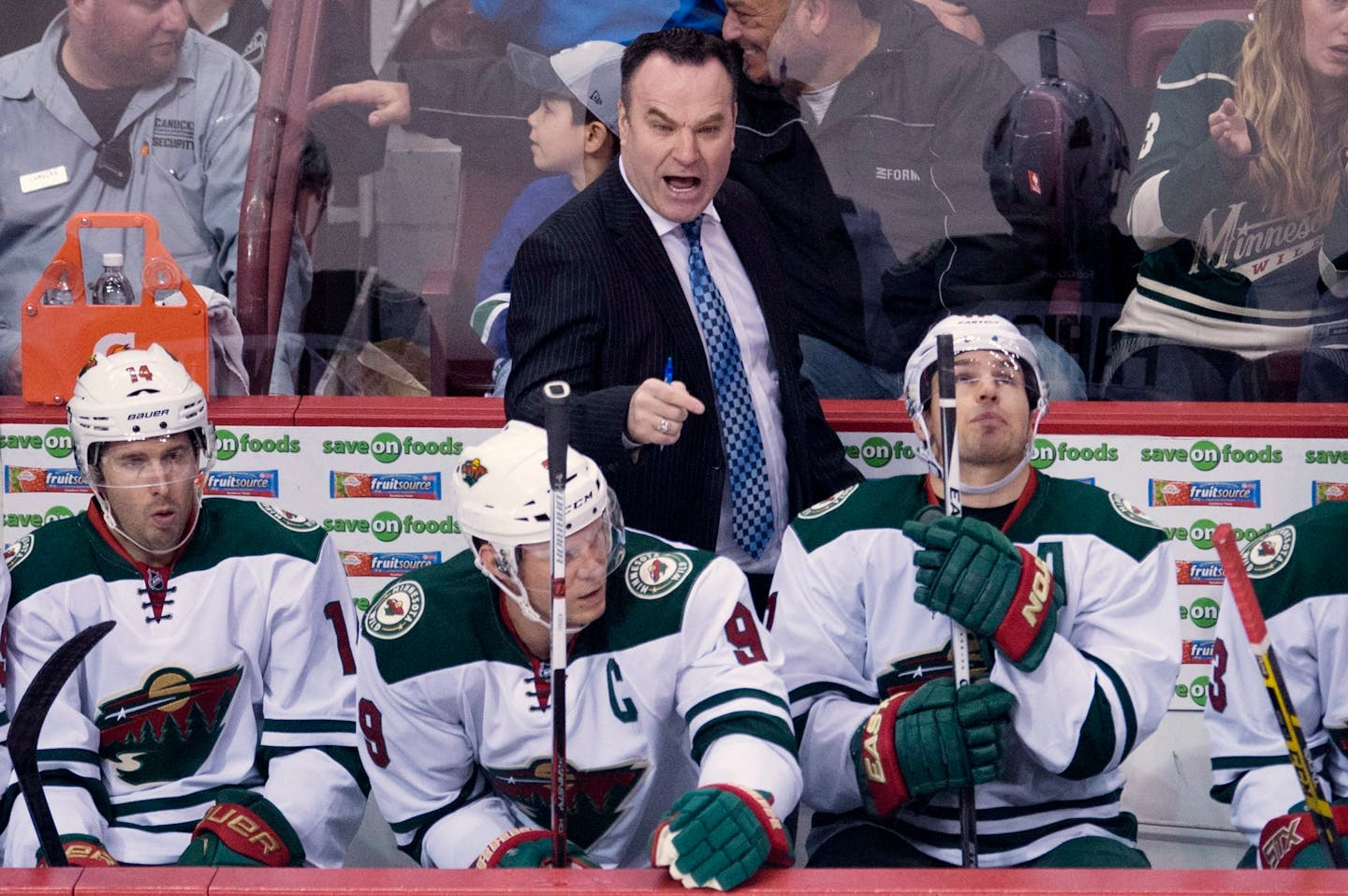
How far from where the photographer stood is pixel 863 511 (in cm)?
297

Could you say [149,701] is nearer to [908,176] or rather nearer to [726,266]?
[726,266]

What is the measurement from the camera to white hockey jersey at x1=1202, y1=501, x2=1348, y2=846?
287cm

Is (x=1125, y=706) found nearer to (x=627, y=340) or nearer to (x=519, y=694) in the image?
(x=519, y=694)

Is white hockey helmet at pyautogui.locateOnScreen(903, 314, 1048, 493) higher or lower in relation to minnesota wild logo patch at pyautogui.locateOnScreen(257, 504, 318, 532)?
higher

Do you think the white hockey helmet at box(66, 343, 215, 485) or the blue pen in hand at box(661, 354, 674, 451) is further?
the blue pen in hand at box(661, 354, 674, 451)

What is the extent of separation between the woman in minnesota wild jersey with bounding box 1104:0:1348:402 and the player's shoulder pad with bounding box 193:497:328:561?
2.12 meters

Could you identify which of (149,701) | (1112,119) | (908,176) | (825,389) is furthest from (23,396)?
(1112,119)

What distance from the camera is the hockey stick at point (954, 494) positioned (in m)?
2.56

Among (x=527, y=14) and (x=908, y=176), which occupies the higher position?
(x=527, y=14)

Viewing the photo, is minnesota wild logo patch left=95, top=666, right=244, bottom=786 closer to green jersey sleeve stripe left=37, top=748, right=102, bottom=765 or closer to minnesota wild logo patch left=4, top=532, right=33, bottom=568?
green jersey sleeve stripe left=37, top=748, right=102, bottom=765

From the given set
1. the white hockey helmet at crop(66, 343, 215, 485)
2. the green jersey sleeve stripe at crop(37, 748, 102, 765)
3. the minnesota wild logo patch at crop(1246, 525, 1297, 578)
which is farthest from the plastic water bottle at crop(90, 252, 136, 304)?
the minnesota wild logo patch at crop(1246, 525, 1297, 578)

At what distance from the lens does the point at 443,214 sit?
15.5ft

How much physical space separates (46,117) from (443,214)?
110 cm

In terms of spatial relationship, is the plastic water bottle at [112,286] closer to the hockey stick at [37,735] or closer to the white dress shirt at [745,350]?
the white dress shirt at [745,350]
